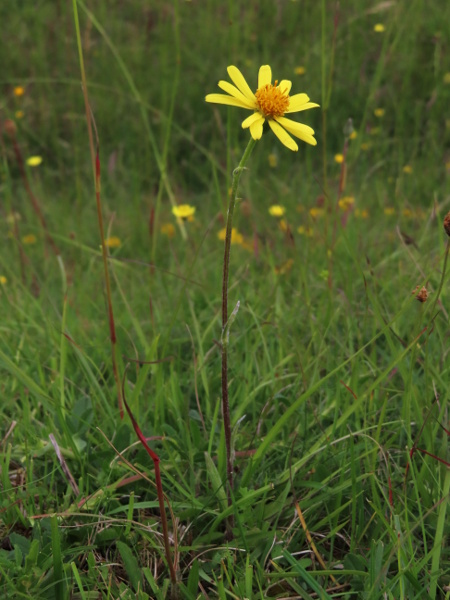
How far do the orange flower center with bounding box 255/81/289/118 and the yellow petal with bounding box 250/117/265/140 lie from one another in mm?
16

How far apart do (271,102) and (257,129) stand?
69mm

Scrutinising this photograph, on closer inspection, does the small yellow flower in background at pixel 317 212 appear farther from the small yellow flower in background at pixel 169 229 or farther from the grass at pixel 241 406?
the small yellow flower in background at pixel 169 229

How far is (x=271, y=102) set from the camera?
0.88 meters

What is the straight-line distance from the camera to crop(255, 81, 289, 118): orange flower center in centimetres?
88

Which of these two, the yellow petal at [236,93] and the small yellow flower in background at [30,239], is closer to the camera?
the yellow petal at [236,93]

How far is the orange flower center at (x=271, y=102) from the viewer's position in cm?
88

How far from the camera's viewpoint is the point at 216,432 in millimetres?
1276

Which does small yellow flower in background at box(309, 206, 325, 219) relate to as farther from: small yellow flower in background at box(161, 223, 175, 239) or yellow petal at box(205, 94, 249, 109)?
yellow petal at box(205, 94, 249, 109)

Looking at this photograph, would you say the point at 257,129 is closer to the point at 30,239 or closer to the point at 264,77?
the point at 264,77

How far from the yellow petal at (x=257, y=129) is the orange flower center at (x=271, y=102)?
16 millimetres

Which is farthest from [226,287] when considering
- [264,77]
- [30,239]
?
[30,239]

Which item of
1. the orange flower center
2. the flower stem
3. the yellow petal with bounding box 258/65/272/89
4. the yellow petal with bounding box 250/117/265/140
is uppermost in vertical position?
the yellow petal with bounding box 258/65/272/89

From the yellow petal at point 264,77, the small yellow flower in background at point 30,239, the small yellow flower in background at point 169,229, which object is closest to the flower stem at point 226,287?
the yellow petal at point 264,77

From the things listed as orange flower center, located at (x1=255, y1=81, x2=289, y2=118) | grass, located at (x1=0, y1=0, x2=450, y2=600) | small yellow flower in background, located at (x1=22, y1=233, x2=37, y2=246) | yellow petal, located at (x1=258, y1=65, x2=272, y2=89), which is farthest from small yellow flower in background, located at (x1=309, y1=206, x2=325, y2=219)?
orange flower center, located at (x1=255, y1=81, x2=289, y2=118)
